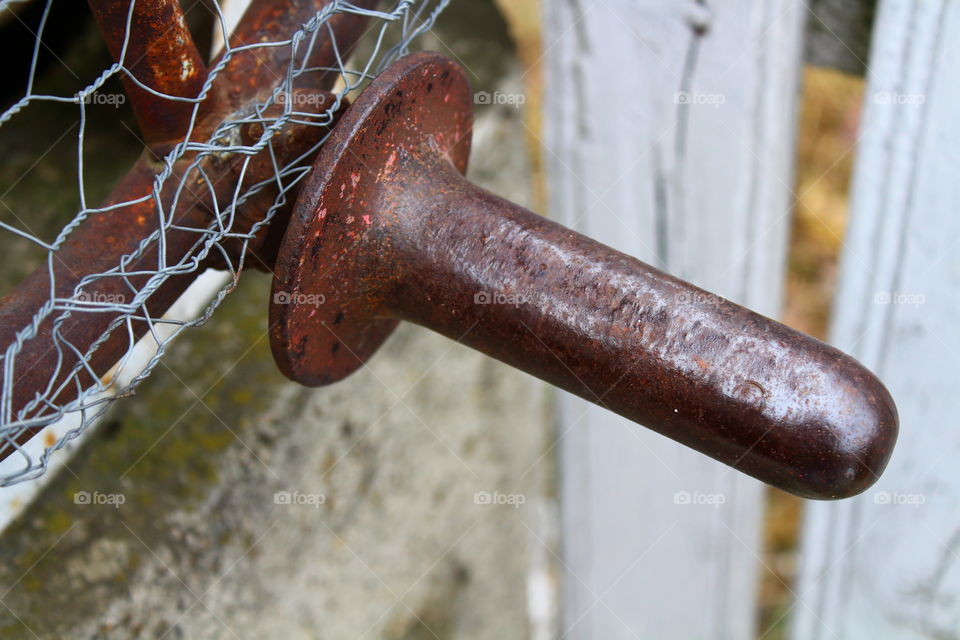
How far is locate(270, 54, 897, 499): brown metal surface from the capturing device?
0.78 metres

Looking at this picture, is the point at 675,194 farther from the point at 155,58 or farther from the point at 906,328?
the point at 155,58

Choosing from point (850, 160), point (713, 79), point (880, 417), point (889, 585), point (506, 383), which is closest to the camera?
point (880, 417)

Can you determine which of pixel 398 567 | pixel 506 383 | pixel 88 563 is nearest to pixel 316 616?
pixel 398 567

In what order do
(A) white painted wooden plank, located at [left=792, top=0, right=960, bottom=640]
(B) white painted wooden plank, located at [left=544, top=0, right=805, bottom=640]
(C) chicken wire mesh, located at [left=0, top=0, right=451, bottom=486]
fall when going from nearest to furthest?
(C) chicken wire mesh, located at [left=0, top=0, right=451, bottom=486] < (A) white painted wooden plank, located at [left=792, top=0, right=960, bottom=640] < (B) white painted wooden plank, located at [left=544, top=0, right=805, bottom=640]

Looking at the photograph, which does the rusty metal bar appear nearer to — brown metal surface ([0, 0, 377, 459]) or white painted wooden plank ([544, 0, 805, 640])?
brown metal surface ([0, 0, 377, 459])

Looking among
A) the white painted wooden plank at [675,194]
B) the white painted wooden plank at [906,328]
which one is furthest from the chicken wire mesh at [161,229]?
the white painted wooden plank at [906,328]

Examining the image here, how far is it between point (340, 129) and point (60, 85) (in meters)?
1.02

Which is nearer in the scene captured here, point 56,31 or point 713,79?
point 713,79

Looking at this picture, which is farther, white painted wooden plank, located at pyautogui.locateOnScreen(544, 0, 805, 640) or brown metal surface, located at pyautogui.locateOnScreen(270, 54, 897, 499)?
white painted wooden plank, located at pyautogui.locateOnScreen(544, 0, 805, 640)

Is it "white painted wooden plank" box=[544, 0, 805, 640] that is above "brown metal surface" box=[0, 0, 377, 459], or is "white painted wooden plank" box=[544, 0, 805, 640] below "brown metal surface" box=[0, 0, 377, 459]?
below

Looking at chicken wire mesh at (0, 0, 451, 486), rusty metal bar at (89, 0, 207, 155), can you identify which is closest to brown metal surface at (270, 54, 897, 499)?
chicken wire mesh at (0, 0, 451, 486)

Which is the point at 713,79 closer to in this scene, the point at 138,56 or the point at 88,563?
the point at 138,56

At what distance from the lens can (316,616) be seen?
1.54 metres

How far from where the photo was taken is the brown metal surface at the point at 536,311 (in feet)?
2.57
